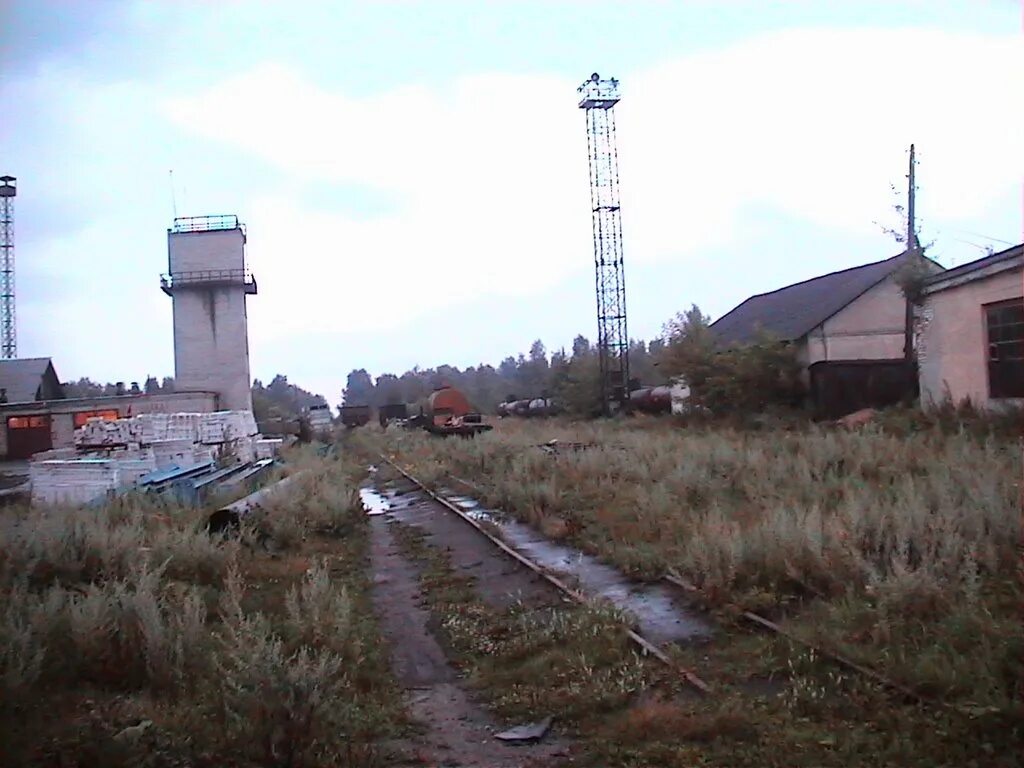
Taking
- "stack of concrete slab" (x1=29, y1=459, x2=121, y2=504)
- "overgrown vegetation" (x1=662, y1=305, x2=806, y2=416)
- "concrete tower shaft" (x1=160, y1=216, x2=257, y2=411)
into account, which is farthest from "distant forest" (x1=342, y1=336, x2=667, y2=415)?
"stack of concrete slab" (x1=29, y1=459, x2=121, y2=504)

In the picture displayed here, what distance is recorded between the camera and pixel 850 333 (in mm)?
35062

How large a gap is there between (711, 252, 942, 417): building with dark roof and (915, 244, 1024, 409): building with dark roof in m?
4.17

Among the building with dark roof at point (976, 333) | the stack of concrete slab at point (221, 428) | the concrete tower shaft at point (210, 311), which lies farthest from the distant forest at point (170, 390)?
the building with dark roof at point (976, 333)

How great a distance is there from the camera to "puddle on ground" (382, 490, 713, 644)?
8648 millimetres

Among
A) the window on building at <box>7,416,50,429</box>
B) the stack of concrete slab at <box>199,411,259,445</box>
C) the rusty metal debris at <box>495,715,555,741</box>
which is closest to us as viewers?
the rusty metal debris at <box>495,715,555,741</box>

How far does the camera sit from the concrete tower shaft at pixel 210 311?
59.6 metres

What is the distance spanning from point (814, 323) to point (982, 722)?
101 ft

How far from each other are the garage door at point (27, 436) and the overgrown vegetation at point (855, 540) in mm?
35564

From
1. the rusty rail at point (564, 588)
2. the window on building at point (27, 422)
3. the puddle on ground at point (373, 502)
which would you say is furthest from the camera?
the window on building at point (27, 422)

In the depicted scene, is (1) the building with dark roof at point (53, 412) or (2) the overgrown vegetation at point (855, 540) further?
(1) the building with dark roof at point (53, 412)

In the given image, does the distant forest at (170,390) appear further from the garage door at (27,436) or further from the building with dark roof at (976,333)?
the building with dark roof at (976,333)

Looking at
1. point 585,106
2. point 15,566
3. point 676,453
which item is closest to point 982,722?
point 15,566

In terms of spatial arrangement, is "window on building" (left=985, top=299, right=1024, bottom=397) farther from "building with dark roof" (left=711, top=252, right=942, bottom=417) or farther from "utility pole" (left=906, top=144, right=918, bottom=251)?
"utility pole" (left=906, top=144, right=918, bottom=251)

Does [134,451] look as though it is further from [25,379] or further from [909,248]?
[25,379]
